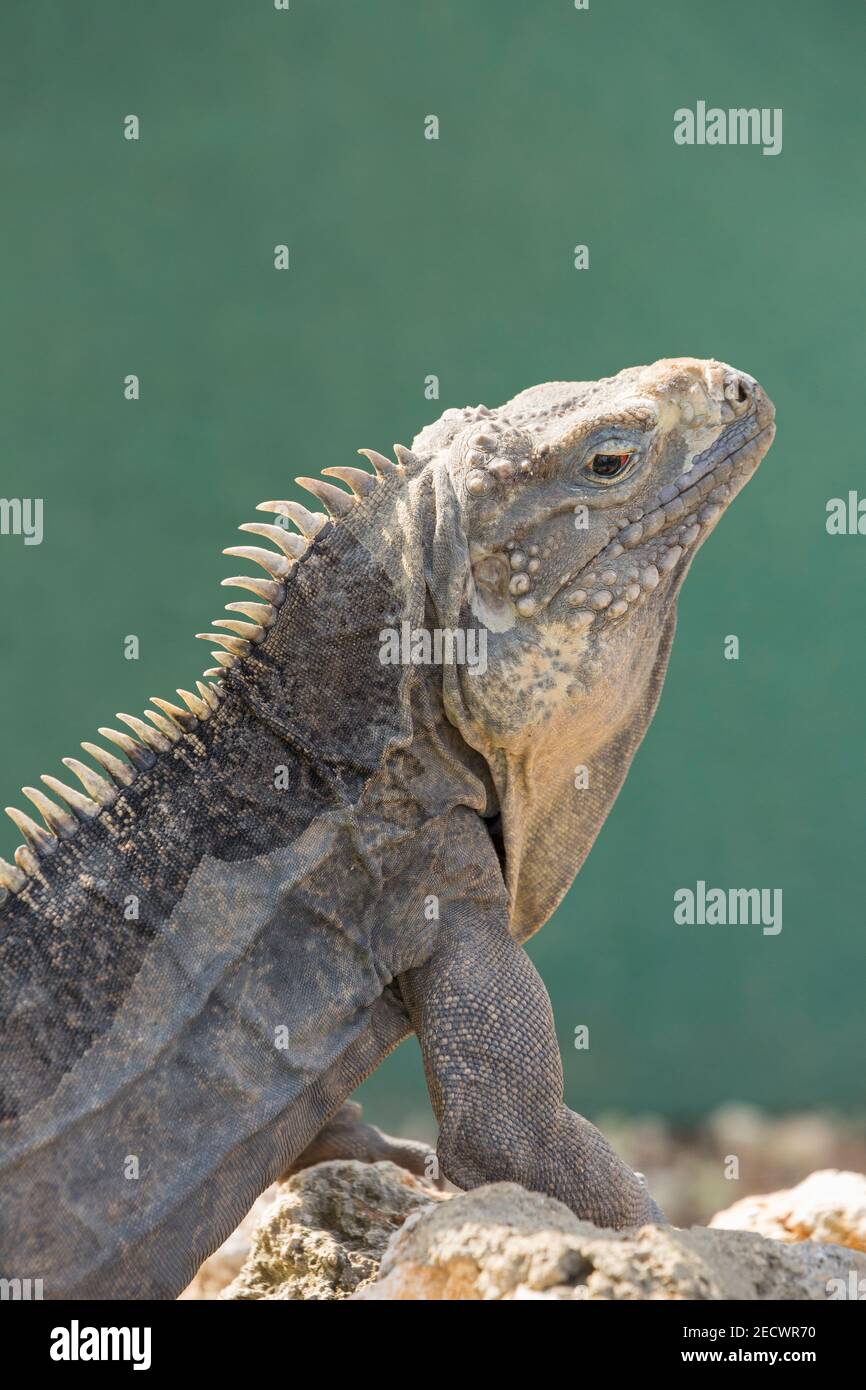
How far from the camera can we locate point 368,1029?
3.43 metres

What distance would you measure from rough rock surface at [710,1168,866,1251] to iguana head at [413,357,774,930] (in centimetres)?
150

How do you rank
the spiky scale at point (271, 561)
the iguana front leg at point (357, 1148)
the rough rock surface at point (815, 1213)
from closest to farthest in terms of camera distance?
the spiky scale at point (271, 561) → the rough rock surface at point (815, 1213) → the iguana front leg at point (357, 1148)

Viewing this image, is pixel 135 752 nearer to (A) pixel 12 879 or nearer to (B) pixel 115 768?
(B) pixel 115 768

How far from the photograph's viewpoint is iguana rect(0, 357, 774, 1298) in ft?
10.4

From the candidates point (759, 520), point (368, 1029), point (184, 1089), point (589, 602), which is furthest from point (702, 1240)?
point (759, 520)

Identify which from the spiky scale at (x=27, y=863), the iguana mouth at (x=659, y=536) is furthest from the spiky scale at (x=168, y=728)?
the iguana mouth at (x=659, y=536)

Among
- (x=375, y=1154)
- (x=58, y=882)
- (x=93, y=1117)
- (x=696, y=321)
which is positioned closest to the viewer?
(x=93, y=1117)

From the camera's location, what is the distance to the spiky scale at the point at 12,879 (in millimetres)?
3287

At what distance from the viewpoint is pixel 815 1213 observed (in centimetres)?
402

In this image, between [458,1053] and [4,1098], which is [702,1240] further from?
[4,1098]

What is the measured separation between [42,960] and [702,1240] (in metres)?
1.62

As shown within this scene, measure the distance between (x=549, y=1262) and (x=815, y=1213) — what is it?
5.85 ft

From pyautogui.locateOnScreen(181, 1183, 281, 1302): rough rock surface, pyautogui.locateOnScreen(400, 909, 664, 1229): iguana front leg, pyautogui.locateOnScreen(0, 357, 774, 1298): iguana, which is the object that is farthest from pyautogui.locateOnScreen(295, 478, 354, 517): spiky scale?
pyautogui.locateOnScreen(181, 1183, 281, 1302): rough rock surface

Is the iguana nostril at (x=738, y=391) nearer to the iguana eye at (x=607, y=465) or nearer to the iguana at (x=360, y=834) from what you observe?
the iguana at (x=360, y=834)
